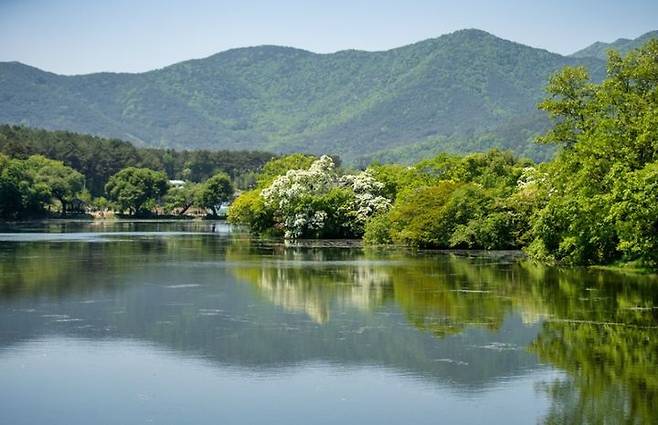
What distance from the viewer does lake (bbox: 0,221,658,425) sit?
56.9ft

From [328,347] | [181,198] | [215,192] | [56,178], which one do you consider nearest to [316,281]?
[328,347]

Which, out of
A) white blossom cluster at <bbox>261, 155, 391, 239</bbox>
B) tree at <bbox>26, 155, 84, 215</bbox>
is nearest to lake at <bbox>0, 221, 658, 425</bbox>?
white blossom cluster at <bbox>261, 155, 391, 239</bbox>

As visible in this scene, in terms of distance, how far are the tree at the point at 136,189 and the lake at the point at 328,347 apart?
9827 centimetres

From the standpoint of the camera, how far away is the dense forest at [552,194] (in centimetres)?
3928

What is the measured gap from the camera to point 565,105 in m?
45.0

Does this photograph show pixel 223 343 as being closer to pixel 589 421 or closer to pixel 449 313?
pixel 449 313

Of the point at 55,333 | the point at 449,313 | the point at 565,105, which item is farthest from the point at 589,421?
the point at 565,105

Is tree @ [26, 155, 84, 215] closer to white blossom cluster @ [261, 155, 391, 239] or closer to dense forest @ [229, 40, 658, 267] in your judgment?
white blossom cluster @ [261, 155, 391, 239]

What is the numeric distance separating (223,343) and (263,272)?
18777mm

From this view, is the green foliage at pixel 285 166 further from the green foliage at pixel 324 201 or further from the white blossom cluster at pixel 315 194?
the white blossom cluster at pixel 315 194

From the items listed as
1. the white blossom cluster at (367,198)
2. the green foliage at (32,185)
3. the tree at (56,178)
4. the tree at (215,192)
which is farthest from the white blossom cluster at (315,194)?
the tree at (215,192)

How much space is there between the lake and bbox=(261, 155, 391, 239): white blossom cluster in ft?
95.3

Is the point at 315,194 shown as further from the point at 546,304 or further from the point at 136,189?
the point at 136,189

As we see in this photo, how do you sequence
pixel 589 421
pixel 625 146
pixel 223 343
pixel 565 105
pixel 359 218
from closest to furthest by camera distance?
pixel 589 421
pixel 223 343
pixel 625 146
pixel 565 105
pixel 359 218
